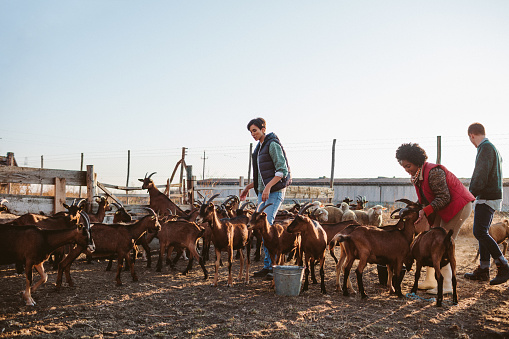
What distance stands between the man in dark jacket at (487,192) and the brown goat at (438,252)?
0.87 m

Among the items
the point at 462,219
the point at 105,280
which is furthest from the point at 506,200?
the point at 105,280

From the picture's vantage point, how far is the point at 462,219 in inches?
219

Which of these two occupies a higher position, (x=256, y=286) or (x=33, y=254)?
(x=33, y=254)

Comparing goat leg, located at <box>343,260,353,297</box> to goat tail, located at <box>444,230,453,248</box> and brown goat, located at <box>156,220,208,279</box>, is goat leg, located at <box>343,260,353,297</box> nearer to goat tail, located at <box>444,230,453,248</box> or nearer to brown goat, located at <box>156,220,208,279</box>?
goat tail, located at <box>444,230,453,248</box>

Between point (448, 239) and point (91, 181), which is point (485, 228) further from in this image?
point (91, 181)

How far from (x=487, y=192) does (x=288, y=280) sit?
135 inches

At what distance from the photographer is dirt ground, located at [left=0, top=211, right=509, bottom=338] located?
4059 millimetres

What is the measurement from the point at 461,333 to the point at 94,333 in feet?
13.2

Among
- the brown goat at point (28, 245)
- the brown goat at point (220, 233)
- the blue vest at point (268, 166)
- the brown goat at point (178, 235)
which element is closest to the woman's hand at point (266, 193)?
the blue vest at point (268, 166)

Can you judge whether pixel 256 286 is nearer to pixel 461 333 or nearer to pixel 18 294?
pixel 461 333

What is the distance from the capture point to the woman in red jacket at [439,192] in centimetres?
552

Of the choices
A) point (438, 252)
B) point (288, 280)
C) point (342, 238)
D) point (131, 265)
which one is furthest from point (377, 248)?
point (131, 265)

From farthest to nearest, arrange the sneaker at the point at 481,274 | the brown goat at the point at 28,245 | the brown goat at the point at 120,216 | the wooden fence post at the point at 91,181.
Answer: the wooden fence post at the point at 91,181, the brown goat at the point at 120,216, the sneaker at the point at 481,274, the brown goat at the point at 28,245

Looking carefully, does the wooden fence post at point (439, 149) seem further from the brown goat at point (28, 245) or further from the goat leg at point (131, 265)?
the brown goat at point (28, 245)
